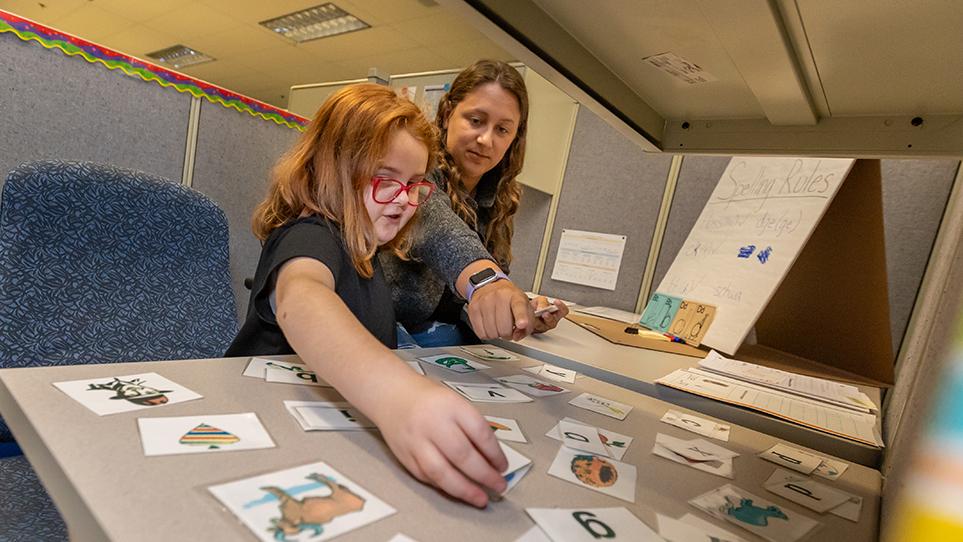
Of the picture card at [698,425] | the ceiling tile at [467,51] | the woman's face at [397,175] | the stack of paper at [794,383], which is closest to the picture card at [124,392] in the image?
the woman's face at [397,175]

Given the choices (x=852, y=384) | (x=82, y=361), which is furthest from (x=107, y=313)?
(x=852, y=384)

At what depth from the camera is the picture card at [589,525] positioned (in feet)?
1.02

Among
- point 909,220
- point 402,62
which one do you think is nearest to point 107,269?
point 909,220

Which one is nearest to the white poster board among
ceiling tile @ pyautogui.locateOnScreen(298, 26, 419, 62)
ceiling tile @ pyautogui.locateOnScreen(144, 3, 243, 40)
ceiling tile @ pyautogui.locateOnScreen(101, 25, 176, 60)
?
ceiling tile @ pyautogui.locateOnScreen(298, 26, 419, 62)

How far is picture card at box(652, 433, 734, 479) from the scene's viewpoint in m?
0.48

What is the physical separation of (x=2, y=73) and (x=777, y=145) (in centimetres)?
146

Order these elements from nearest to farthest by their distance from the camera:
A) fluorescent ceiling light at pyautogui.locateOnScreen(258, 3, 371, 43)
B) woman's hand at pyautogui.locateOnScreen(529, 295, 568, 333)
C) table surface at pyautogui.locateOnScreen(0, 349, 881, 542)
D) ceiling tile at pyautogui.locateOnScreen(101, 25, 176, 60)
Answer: table surface at pyautogui.locateOnScreen(0, 349, 881, 542) → woman's hand at pyautogui.locateOnScreen(529, 295, 568, 333) → fluorescent ceiling light at pyautogui.locateOnScreen(258, 3, 371, 43) → ceiling tile at pyautogui.locateOnScreen(101, 25, 176, 60)

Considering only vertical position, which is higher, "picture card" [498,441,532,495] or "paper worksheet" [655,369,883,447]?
"paper worksheet" [655,369,883,447]

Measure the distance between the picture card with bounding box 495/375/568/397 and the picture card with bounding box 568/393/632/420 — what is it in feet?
0.10

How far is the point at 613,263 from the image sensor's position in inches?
63.2

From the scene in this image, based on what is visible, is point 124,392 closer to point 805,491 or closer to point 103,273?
point 103,273

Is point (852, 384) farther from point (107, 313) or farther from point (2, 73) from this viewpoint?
point (2, 73)

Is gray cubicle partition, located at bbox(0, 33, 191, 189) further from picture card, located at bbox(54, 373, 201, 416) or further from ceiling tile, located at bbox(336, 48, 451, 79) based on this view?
ceiling tile, located at bbox(336, 48, 451, 79)

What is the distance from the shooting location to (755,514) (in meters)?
0.41
